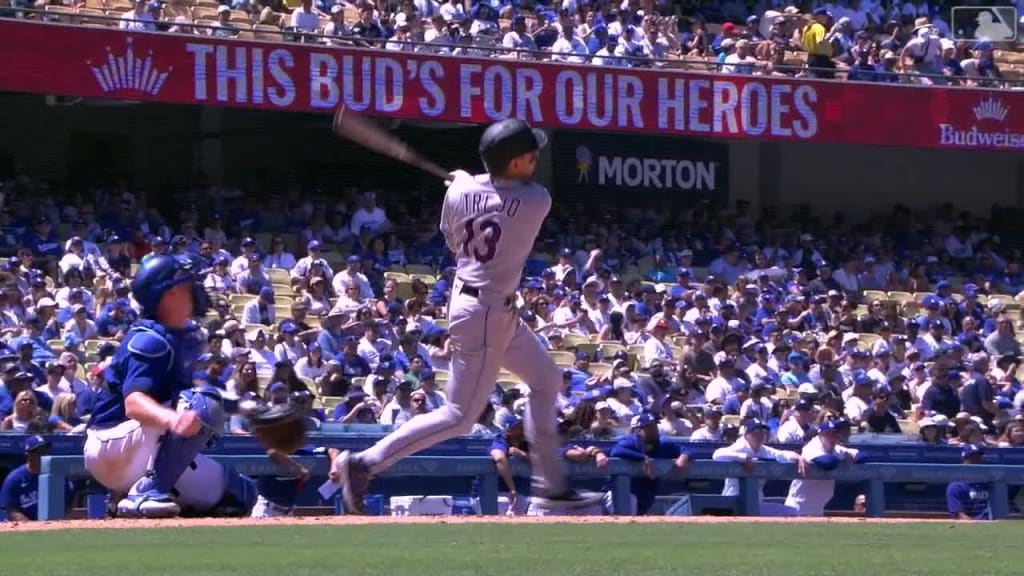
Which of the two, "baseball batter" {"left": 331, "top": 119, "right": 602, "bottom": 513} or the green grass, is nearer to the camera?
the green grass

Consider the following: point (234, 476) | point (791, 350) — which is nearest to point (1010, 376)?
point (791, 350)

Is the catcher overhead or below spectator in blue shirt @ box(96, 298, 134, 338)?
below

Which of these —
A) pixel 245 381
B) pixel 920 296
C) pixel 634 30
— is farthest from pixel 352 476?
pixel 634 30

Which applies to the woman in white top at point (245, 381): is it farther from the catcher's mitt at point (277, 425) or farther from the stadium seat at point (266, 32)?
the stadium seat at point (266, 32)

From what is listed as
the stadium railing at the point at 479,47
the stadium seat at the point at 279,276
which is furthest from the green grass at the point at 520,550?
the stadium railing at the point at 479,47

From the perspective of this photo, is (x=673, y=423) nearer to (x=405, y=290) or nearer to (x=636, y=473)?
(x=636, y=473)

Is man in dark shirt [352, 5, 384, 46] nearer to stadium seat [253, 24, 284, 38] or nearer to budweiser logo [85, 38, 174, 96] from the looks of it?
stadium seat [253, 24, 284, 38]

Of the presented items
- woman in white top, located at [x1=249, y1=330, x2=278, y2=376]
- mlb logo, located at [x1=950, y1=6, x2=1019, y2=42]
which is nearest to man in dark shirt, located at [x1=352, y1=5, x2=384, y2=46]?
woman in white top, located at [x1=249, y1=330, x2=278, y2=376]
